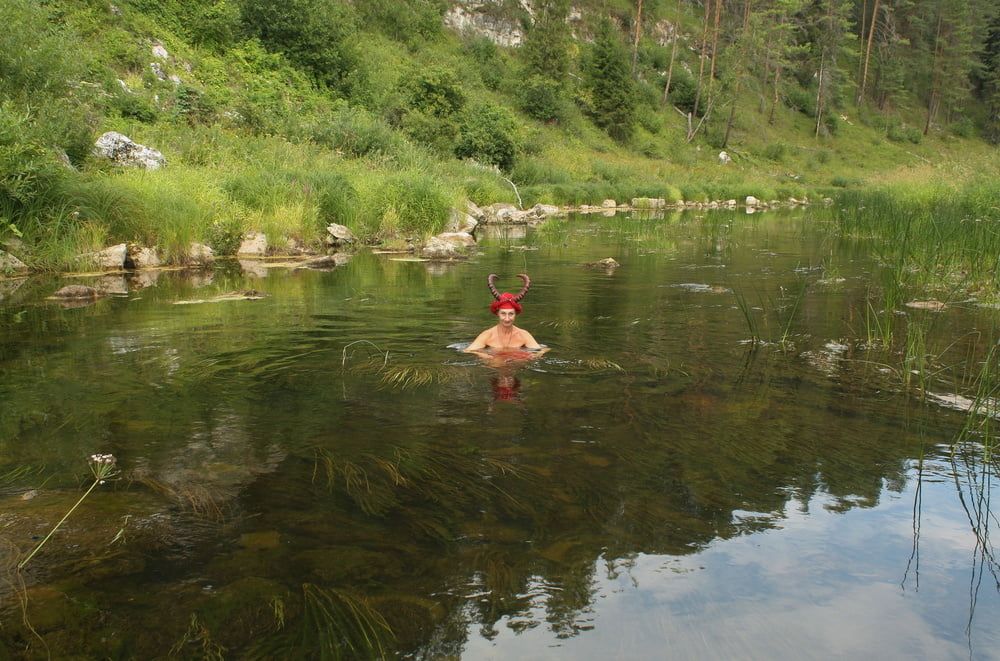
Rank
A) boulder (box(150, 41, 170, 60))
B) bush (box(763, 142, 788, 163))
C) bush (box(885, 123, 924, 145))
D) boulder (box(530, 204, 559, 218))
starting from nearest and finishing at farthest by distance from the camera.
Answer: boulder (box(150, 41, 170, 60))
boulder (box(530, 204, 559, 218))
bush (box(763, 142, 788, 163))
bush (box(885, 123, 924, 145))

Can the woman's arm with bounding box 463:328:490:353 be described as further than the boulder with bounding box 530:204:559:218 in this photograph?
No

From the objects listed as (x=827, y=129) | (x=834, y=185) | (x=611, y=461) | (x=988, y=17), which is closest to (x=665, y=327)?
(x=611, y=461)

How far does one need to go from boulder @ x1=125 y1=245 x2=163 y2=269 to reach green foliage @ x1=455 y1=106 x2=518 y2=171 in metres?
18.9

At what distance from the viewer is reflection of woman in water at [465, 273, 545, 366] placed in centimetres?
729

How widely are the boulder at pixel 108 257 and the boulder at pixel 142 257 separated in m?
0.27

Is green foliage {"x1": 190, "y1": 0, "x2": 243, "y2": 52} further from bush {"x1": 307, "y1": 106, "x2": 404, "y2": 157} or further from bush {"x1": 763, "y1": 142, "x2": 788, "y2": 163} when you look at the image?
bush {"x1": 763, "y1": 142, "x2": 788, "y2": 163}

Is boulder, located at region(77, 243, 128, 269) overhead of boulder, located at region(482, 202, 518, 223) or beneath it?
beneath

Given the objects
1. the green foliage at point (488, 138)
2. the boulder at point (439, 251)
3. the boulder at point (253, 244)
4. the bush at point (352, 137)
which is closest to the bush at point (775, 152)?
the green foliage at point (488, 138)

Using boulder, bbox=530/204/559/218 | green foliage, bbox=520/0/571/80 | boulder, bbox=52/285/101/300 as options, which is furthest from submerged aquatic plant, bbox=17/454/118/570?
green foliage, bbox=520/0/571/80

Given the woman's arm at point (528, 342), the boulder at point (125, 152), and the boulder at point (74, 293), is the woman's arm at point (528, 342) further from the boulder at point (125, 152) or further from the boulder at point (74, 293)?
the boulder at point (125, 152)

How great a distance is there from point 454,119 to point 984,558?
101 feet

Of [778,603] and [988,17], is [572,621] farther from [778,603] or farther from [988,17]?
[988,17]

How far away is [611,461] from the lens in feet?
14.8

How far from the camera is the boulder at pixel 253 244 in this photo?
15570 millimetres
